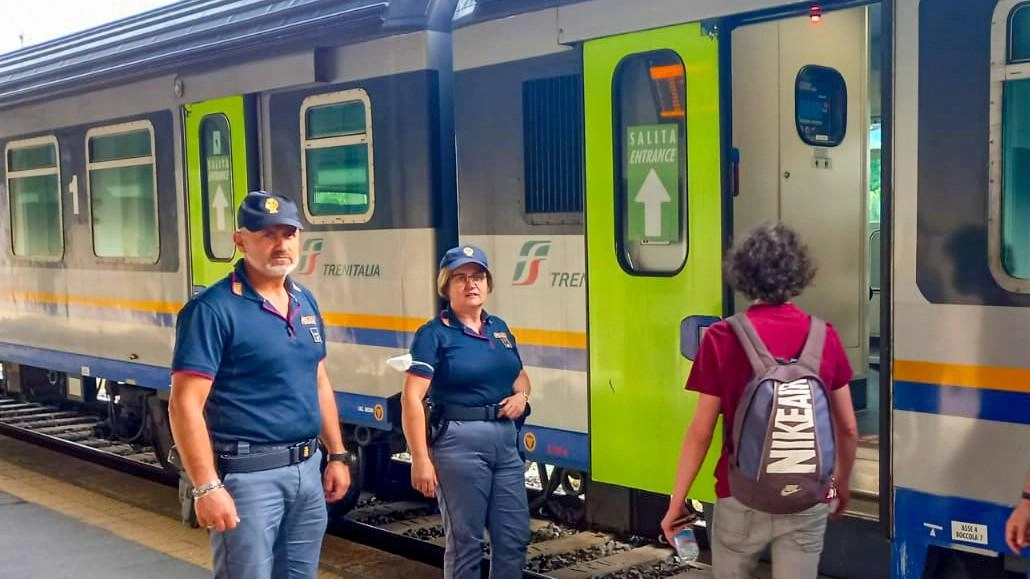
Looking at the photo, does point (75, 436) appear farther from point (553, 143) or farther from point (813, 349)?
point (813, 349)

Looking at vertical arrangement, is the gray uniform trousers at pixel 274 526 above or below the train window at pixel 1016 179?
below

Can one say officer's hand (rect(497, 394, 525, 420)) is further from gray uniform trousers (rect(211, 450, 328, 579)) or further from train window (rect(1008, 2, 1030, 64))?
train window (rect(1008, 2, 1030, 64))

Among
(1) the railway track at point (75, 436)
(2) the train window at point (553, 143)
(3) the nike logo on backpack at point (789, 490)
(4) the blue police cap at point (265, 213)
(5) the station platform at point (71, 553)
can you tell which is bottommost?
(1) the railway track at point (75, 436)

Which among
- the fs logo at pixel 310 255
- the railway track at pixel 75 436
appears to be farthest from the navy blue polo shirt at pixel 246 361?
the railway track at pixel 75 436

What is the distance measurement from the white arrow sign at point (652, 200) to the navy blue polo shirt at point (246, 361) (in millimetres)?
1814

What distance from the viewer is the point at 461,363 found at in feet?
15.3

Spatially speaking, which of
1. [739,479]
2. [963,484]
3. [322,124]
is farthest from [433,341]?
[322,124]

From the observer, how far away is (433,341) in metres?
4.64

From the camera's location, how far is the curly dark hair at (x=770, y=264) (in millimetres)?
3584

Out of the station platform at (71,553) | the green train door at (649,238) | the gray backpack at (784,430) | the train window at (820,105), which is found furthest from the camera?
the station platform at (71,553)

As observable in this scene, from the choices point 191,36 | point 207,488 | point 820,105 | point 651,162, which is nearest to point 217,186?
point 191,36

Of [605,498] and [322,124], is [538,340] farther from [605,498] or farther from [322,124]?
[322,124]

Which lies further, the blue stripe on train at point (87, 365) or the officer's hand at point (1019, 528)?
the blue stripe on train at point (87, 365)

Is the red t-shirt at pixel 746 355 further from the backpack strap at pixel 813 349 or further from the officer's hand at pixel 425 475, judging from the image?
the officer's hand at pixel 425 475
